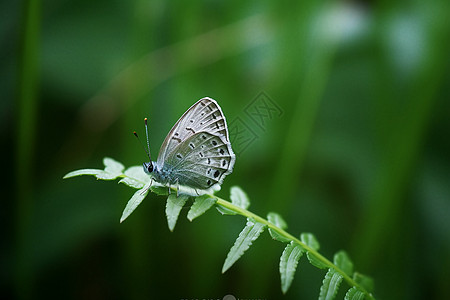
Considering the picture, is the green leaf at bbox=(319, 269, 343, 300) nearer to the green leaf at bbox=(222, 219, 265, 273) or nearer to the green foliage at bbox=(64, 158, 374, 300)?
the green foliage at bbox=(64, 158, 374, 300)

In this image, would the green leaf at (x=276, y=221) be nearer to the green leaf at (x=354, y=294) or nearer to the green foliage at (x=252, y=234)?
the green foliage at (x=252, y=234)

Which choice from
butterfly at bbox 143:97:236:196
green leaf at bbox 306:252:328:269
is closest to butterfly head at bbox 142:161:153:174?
butterfly at bbox 143:97:236:196

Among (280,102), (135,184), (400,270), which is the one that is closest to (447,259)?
(400,270)

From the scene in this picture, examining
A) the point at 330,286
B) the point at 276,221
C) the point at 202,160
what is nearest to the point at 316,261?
the point at 330,286

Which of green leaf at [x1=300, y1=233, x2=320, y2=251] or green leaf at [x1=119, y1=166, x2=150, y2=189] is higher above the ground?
green leaf at [x1=119, y1=166, x2=150, y2=189]

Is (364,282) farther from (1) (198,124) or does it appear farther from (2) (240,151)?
(2) (240,151)

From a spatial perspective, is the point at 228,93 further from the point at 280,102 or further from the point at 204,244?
the point at 204,244
